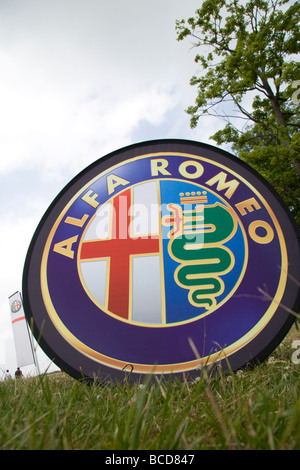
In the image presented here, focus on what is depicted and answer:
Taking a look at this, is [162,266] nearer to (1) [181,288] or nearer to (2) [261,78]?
(1) [181,288]

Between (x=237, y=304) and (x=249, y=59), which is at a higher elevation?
(x=249, y=59)

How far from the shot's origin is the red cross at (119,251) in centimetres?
283

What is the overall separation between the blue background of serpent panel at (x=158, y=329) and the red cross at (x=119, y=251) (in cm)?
16

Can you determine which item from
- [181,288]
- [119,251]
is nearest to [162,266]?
[181,288]

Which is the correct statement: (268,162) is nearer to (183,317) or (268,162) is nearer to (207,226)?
(207,226)

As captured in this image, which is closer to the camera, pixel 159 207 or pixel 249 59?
pixel 159 207

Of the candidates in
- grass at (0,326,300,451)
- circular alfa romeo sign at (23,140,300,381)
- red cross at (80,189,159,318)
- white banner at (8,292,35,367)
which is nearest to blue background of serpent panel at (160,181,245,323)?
circular alfa romeo sign at (23,140,300,381)

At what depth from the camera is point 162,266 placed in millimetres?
2900

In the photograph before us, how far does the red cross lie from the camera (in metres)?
2.83

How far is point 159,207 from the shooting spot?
3150mm

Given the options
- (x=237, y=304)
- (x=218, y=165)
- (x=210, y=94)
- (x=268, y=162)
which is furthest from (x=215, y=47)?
(x=237, y=304)

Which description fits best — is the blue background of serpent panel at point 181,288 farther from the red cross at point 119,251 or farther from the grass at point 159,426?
the grass at point 159,426

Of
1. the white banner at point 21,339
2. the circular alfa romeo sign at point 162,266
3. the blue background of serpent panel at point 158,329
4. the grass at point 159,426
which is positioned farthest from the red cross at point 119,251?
the white banner at point 21,339
